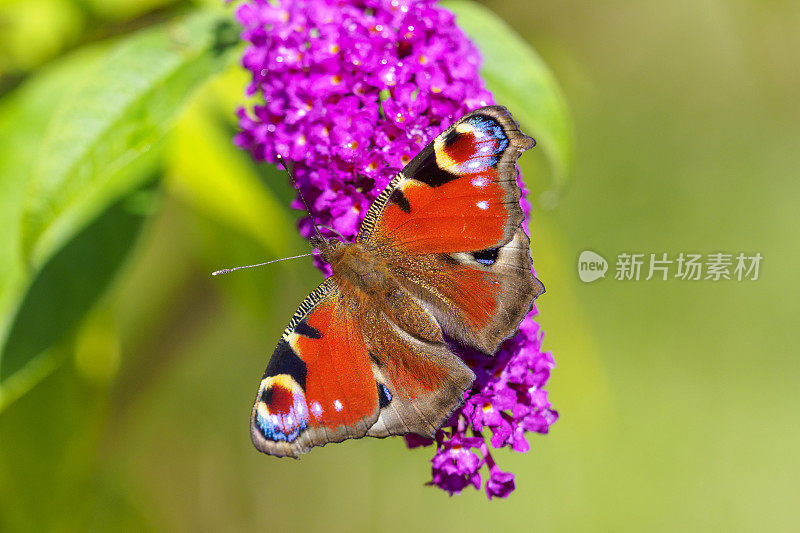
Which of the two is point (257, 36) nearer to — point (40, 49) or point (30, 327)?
point (40, 49)

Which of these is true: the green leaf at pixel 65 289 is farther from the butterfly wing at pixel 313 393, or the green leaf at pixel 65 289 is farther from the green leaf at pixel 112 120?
the butterfly wing at pixel 313 393

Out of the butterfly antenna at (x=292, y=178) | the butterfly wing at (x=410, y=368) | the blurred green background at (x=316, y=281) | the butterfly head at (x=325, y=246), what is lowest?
the blurred green background at (x=316, y=281)

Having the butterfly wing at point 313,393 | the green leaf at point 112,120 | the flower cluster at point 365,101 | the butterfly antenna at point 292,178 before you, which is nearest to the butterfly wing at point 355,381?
the butterfly wing at point 313,393

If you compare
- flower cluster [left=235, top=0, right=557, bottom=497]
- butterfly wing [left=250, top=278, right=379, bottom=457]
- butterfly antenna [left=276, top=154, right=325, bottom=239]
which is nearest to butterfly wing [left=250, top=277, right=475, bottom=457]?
butterfly wing [left=250, top=278, right=379, bottom=457]

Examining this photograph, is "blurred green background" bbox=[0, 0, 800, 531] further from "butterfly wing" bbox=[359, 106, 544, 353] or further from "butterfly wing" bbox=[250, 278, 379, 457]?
"butterfly wing" bbox=[250, 278, 379, 457]

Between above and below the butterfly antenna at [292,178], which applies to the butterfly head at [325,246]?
below

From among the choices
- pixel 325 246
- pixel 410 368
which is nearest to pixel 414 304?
pixel 410 368

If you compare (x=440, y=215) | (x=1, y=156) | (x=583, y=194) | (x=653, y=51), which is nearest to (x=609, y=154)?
(x=583, y=194)

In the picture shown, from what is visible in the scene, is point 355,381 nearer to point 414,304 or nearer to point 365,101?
point 414,304
